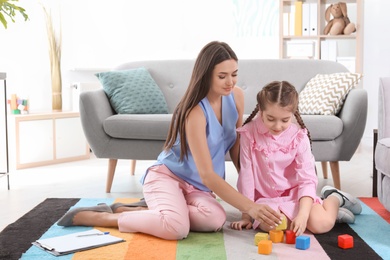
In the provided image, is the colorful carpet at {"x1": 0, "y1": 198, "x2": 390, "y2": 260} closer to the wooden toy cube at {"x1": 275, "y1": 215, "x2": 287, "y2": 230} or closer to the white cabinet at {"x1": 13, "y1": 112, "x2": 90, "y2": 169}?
the wooden toy cube at {"x1": 275, "y1": 215, "x2": 287, "y2": 230}

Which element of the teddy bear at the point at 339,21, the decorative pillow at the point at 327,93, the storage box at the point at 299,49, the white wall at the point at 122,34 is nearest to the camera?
the decorative pillow at the point at 327,93

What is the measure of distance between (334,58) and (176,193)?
340cm

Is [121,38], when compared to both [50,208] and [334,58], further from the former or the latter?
[50,208]

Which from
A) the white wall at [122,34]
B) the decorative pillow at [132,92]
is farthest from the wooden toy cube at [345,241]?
the white wall at [122,34]

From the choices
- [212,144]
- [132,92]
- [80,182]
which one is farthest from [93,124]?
[212,144]

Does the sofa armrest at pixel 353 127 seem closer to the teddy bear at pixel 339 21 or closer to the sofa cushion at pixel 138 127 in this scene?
the sofa cushion at pixel 138 127

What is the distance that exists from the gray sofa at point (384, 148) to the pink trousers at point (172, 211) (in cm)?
72

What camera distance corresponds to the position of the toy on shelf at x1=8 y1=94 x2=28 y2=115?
4543 millimetres

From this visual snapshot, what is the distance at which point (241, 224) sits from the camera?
2486mm

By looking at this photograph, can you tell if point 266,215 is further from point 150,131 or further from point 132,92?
point 132,92

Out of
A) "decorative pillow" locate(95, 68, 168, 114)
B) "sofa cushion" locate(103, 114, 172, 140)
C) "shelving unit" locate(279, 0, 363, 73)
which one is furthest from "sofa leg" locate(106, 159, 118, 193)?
"shelving unit" locate(279, 0, 363, 73)

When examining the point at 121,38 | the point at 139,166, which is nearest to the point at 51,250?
the point at 139,166

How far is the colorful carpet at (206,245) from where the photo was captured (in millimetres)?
2105

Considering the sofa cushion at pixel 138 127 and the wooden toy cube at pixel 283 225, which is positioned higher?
the sofa cushion at pixel 138 127
